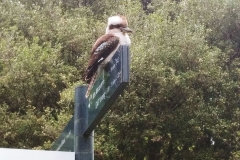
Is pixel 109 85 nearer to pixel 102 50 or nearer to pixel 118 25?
pixel 102 50

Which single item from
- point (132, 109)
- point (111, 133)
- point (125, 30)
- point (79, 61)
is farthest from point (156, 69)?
point (125, 30)

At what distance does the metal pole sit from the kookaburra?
42cm

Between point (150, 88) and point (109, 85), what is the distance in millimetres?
9737

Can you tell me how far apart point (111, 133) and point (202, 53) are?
11.2ft

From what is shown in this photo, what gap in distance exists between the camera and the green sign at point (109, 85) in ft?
9.66

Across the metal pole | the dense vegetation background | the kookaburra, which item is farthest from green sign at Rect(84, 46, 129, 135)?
the dense vegetation background

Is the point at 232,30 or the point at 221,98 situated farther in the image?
the point at 232,30

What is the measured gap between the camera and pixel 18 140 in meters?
12.9

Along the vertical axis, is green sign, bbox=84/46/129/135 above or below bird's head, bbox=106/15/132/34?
below

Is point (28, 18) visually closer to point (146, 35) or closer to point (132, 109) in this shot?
point (146, 35)

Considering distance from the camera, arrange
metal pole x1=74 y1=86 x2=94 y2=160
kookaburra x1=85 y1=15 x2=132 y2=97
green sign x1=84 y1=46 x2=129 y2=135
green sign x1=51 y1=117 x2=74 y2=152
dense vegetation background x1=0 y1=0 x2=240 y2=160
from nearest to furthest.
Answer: green sign x1=84 y1=46 x2=129 y2=135 < kookaburra x1=85 y1=15 x2=132 y2=97 < metal pole x1=74 y1=86 x2=94 y2=160 < green sign x1=51 y1=117 x2=74 y2=152 < dense vegetation background x1=0 y1=0 x2=240 y2=160

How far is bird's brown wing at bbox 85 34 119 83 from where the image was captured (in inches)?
134

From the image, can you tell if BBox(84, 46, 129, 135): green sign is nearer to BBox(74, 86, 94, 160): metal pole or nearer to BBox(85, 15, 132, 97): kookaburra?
BBox(85, 15, 132, 97): kookaburra

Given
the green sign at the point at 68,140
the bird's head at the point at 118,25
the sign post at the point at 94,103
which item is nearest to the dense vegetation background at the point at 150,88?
the green sign at the point at 68,140
